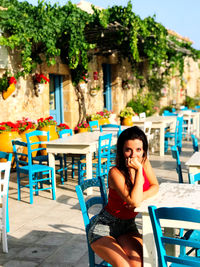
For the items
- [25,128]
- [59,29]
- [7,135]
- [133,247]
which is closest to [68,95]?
[59,29]

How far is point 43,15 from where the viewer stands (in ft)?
25.9

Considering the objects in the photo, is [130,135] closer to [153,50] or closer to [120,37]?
[120,37]

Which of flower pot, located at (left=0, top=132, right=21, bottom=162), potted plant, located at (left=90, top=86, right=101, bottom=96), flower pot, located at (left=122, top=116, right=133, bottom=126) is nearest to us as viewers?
flower pot, located at (left=0, top=132, right=21, bottom=162)

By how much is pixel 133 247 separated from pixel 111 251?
6.8 inches

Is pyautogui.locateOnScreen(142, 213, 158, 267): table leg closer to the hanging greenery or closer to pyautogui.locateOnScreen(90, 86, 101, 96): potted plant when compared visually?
the hanging greenery

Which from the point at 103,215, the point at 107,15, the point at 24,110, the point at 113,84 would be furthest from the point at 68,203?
the point at 113,84

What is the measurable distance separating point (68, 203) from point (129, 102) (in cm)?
845

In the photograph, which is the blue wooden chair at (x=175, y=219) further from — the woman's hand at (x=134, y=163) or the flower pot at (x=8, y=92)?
the flower pot at (x=8, y=92)

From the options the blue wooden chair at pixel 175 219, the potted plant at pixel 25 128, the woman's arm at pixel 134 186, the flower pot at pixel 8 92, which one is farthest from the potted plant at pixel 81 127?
the blue wooden chair at pixel 175 219

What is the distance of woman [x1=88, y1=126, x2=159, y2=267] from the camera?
7.52 feet

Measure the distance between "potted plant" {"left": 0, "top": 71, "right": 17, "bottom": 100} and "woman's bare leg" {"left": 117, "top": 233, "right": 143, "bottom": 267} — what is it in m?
5.77

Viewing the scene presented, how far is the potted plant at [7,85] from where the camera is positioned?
7512 millimetres

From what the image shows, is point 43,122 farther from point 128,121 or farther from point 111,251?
point 111,251

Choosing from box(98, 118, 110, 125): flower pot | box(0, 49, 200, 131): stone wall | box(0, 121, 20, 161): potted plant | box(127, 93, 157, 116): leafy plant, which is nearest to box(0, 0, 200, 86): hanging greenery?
box(0, 49, 200, 131): stone wall
